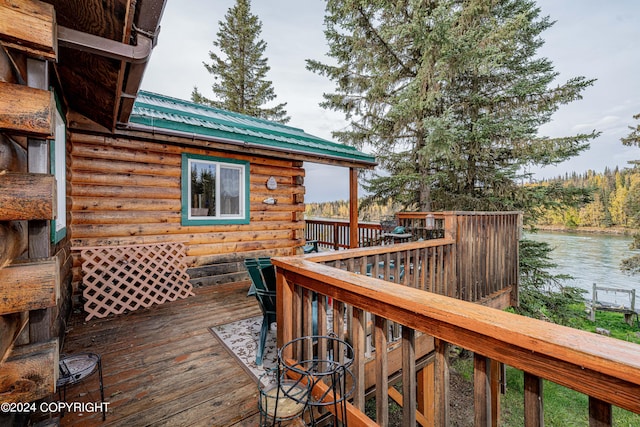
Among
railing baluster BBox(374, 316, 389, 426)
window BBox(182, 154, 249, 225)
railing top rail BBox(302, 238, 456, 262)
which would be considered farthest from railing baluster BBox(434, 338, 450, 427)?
window BBox(182, 154, 249, 225)

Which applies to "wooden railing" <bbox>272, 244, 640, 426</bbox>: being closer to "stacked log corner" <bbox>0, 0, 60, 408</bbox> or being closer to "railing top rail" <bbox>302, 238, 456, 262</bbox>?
"railing top rail" <bbox>302, 238, 456, 262</bbox>

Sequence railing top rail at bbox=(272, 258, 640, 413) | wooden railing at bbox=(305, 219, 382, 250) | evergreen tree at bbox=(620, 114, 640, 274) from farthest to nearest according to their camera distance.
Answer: evergreen tree at bbox=(620, 114, 640, 274), wooden railing at bbox=(305, 219, 382, 250), railing top rail at bbox=(272, 258, 640, 413)

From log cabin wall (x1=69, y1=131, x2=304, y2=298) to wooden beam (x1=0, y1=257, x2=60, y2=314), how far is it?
3466mm

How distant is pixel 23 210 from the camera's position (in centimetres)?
111

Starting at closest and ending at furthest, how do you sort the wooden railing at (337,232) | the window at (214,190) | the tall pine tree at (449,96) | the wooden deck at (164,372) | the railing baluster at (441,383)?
the railing baluster at (441,383) < the wooden deck at (164,372) < the window at (214,190) < the tall pine tree at (449,96) < the wooden railing at (337,232)

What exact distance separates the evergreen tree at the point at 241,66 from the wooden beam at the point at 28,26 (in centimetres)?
1464

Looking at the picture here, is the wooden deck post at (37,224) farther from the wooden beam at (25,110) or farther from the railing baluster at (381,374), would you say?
the railing baluster at (381,374)

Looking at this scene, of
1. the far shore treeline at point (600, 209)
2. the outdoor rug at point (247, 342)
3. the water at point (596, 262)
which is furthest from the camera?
the water at point (596, 262)

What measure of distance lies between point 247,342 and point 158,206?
9.54 ft

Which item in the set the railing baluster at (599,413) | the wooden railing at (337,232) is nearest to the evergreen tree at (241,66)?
the wooden railing at (337,232)

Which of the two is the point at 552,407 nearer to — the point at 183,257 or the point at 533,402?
the point at 533,402

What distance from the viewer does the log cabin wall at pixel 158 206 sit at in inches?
155

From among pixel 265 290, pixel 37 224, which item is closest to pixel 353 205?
pixel 265 290

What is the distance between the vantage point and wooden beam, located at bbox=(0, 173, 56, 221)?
3.51 feet
